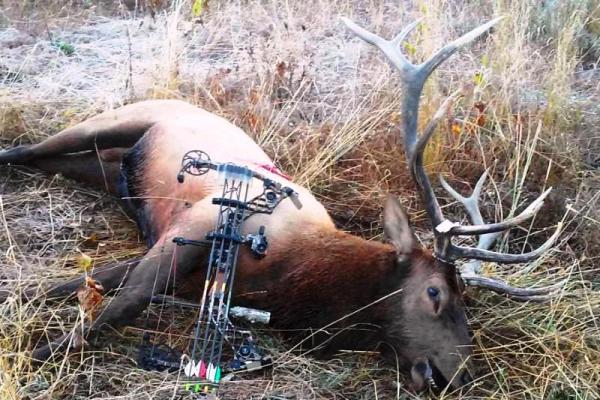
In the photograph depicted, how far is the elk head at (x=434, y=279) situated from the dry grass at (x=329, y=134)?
5.9 inches

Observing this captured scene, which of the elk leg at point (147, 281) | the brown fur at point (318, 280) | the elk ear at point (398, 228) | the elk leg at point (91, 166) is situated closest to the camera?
the elk leg at point (147, 281)

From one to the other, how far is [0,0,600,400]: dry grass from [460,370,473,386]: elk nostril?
0.23 ft

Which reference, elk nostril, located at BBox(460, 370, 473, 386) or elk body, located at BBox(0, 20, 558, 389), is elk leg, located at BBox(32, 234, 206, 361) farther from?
elk nostril, located at BBox(460, 370, 473, 386)

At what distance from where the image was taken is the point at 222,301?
4.13 m

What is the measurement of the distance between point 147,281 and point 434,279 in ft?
4.13

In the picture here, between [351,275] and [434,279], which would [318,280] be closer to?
[351,275]

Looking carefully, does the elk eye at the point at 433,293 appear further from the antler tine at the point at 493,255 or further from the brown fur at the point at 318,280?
the antler tine at the point at 493,255

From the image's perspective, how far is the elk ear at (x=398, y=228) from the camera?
4527 millimetres

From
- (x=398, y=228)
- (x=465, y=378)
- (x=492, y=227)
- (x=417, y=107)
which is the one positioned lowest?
(x=465, y=378)

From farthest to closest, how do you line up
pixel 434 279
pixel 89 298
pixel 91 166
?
pixel 91 166 < pixel 434 279 < pixel 89 298

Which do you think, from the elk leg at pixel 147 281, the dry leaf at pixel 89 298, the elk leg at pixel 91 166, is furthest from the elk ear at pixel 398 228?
the elk leg at pixel 91 166

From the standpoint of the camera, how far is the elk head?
4266 mm

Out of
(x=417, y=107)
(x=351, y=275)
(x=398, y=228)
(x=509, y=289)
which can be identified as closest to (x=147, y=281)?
(x=351, y=275)

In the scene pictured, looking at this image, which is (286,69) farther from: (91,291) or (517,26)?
(91,291)
